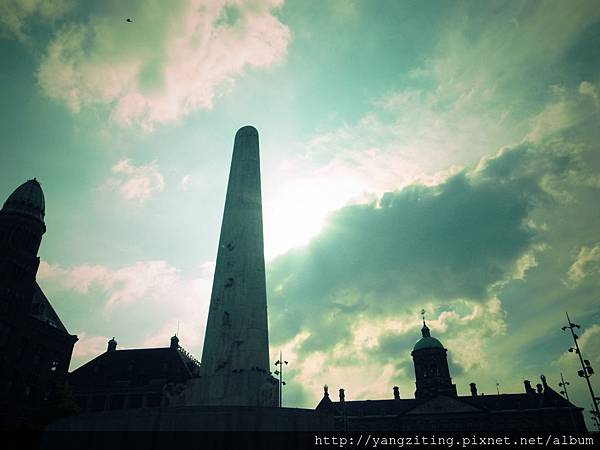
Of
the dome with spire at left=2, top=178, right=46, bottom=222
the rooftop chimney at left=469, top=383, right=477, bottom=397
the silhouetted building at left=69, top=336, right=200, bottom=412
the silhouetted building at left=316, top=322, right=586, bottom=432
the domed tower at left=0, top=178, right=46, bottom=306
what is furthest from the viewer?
the rooftop chimney at left=469, top=383, right=477, bottom=397

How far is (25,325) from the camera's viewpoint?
39.3 metres

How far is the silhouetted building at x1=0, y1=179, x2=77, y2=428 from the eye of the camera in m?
36.6

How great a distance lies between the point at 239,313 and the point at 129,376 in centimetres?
4135

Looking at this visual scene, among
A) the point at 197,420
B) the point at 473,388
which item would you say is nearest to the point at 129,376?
the point at 197,420

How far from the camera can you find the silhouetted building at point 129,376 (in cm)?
4469

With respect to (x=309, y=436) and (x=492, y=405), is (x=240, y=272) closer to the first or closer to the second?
(x=309, y=436)

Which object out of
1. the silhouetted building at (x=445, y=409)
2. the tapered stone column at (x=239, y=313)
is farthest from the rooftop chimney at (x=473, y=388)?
the tapered stone column at (x=239, y=313)

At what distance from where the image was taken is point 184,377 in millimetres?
46094

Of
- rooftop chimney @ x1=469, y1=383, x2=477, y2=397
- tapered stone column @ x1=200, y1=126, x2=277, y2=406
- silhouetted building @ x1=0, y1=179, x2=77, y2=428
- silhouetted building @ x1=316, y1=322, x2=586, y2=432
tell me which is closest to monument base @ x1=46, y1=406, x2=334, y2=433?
tapered stone column @ x1=200, y1=126, x2=277, y2=406

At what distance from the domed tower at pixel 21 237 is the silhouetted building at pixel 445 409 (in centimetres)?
3853

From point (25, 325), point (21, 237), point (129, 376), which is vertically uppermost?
point (21, 237)

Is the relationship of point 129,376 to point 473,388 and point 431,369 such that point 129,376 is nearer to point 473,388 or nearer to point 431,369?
point 431,369

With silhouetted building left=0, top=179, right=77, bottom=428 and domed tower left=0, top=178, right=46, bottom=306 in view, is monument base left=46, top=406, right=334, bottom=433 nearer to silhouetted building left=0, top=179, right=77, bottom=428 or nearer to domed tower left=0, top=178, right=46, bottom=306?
silhouetted building left=0, top=179, right=77, bottom=428

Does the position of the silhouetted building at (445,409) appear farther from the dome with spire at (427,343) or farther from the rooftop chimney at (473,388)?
the rooftop chimney at (473,388)
